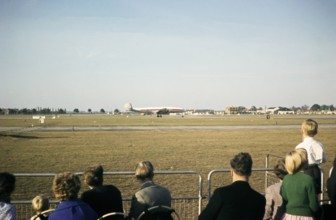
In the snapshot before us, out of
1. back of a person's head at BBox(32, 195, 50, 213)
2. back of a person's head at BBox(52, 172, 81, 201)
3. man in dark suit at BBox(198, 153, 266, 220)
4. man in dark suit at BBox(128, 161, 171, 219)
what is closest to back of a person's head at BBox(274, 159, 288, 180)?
man in dark suit at BBox(198, 153, 266, 220)

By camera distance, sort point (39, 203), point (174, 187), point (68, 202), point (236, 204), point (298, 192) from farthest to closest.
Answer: point (174, 187) < point (39, 203) < point (298, 192) < point (68, 202) < point (236, 204)

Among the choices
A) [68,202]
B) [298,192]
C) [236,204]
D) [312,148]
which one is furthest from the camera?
[312,148]

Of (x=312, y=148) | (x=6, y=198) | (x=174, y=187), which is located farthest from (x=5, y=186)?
(x=174, y=187)

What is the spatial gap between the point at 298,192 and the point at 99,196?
258 cm

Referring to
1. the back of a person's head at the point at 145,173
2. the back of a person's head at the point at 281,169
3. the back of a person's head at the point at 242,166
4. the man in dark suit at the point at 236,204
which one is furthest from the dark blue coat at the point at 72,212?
the back of a person's head at the point at 281,169

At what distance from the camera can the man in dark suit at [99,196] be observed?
4.02 m

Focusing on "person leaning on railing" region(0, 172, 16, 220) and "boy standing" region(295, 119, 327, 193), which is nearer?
"person leaning on railing" region(0, 172, 16, 220)

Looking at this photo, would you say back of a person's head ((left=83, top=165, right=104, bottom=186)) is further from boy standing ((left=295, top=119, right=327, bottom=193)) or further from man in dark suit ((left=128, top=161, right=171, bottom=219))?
boy standing ((left=295, top=119, right=327, bottom=193))

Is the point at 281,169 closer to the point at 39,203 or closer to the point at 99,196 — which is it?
the point at 99,196

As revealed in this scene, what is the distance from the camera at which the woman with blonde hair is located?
13.0ft

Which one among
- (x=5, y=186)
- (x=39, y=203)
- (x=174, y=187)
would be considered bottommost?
(x=174, y=187)

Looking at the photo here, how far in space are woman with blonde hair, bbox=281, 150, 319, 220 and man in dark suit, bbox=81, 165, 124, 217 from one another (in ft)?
7.37

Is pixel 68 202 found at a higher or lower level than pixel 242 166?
lower

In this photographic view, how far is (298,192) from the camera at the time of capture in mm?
4000
